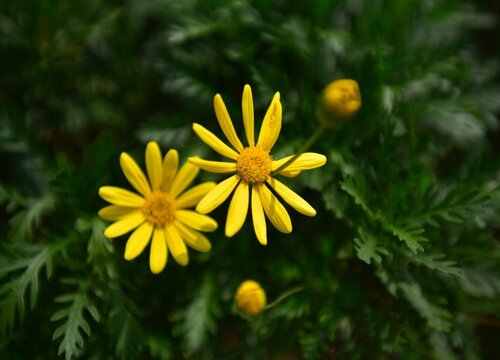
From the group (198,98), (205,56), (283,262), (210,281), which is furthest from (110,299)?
(205,56)

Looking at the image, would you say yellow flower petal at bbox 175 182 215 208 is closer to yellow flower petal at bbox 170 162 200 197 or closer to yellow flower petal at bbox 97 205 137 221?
yellow flower petal at bbox 170 162 200 197

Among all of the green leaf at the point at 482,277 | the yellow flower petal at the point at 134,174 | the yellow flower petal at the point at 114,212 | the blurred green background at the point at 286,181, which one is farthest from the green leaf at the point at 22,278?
the green leaf at the point at 482,277

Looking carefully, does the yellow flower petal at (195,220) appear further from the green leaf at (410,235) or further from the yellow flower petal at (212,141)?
the green leaf at (410,235)

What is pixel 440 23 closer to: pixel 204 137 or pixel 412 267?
pixel 412 267

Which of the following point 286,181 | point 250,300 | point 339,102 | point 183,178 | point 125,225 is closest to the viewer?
point 339,102

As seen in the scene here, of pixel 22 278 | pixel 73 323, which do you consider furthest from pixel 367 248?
pixel 22 278

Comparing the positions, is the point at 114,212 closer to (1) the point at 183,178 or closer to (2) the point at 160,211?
(2) the point at 160,211

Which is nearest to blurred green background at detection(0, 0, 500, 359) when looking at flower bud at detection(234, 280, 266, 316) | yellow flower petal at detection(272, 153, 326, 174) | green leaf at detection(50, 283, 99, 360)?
green leaf at detection(50, 283, 99, 360)
